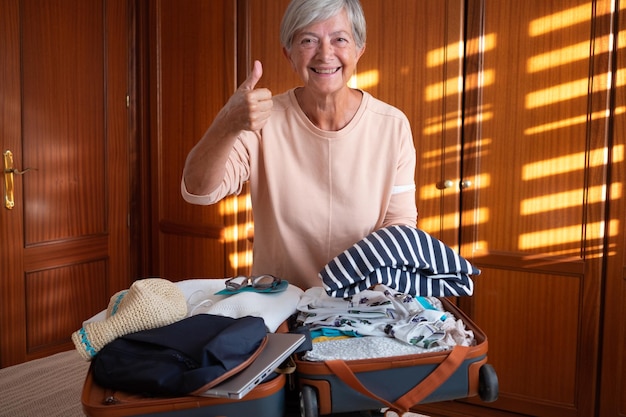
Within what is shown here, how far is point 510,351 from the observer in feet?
8.85

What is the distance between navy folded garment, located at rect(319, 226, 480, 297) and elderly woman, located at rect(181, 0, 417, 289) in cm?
30

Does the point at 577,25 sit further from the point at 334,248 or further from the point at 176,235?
the point at 176,235

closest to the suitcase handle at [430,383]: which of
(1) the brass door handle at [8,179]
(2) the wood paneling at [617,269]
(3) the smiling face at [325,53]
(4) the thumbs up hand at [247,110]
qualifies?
(4) the thumbs up hand at [247,110]

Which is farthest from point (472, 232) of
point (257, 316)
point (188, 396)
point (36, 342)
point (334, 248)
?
point (36, 342)

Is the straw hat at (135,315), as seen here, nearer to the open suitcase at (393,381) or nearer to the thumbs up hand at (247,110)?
the open suitcase at (393,381)

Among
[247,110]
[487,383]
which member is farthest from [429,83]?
[487,383]

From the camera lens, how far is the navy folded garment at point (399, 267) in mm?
1176

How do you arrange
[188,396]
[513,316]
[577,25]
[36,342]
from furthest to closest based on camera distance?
1. [36,342]
2. [513,316]
3. [577,25]
4. [188,396]

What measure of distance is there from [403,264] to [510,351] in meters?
1.73

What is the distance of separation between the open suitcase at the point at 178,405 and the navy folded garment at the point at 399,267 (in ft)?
0.95

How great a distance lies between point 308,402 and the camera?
3.23 ft

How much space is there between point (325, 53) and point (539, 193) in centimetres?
149

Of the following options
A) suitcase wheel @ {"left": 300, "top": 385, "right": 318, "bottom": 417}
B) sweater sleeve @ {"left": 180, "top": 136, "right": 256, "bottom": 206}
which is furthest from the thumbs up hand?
suitcase wheel @ {"left": 300, "top": 385, "right": 318, "bottom": 417}

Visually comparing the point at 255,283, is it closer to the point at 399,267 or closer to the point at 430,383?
the point at 399,267
